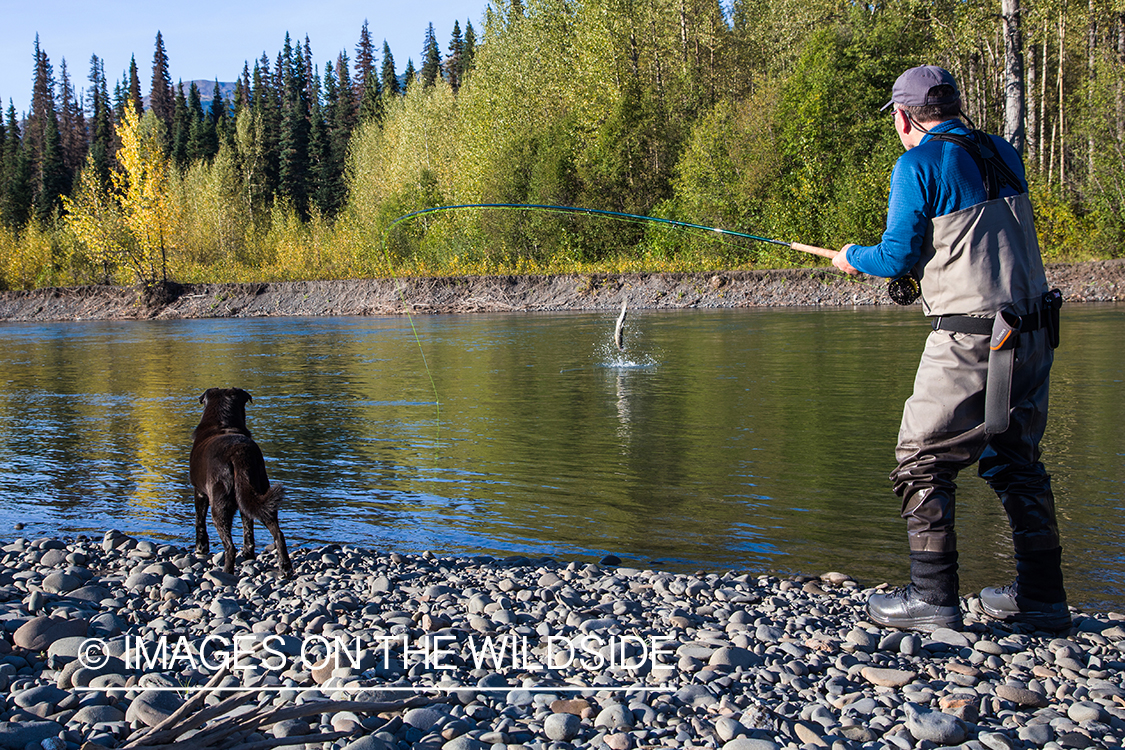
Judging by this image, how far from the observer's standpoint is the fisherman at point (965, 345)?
3.72 metres

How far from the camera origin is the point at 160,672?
3789mm

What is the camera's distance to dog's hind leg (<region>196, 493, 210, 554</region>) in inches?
234

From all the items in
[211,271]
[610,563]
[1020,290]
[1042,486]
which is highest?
[211,271]

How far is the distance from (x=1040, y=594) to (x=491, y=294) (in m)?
36.9

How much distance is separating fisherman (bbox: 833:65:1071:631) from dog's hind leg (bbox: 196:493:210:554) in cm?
459

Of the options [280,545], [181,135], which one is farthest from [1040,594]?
[181,135]

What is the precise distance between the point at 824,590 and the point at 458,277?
124 ft

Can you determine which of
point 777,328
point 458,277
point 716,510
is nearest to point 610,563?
point 716,510

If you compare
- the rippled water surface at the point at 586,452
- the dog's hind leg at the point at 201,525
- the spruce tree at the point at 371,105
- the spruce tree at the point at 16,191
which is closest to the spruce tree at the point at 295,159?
the spruce tree at the point at 371,105

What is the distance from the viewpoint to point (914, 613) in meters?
4.02

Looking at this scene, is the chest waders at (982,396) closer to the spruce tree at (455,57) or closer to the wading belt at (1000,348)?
the wading belt at (1000,348)

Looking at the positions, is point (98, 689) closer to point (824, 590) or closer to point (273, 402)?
point (824, 590)

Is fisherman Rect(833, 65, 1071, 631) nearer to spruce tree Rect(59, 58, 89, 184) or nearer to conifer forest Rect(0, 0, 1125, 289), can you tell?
conifer forest Rect(0, 0, 1125, 289)

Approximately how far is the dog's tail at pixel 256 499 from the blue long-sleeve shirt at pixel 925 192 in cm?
380
